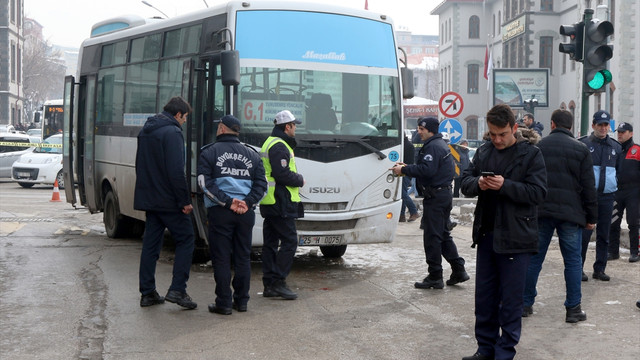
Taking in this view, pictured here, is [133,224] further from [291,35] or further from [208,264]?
[291,35]

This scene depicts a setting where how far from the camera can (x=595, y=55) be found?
1170 cm

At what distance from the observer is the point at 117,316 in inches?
312

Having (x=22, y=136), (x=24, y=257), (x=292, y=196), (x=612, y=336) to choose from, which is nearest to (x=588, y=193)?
(x=612, y=336)

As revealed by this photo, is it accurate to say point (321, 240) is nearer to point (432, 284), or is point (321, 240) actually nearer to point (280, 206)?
point (432, 284)

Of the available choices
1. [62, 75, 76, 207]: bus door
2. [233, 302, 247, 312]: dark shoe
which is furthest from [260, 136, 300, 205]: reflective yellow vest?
[62, 75, 76, 207]: bus door

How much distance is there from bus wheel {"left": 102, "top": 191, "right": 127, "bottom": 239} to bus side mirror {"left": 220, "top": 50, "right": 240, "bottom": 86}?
14.6 ft

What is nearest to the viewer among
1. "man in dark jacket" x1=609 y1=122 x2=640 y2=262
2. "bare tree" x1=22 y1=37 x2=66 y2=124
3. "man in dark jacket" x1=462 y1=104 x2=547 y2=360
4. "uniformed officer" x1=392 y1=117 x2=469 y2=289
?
"man in dark jacket" x1=462 y1=104 x2=547 y2=360

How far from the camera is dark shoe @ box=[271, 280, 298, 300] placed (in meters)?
8.92

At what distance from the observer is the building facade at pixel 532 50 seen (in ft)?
127

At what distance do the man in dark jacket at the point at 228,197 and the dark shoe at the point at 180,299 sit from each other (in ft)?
0.64

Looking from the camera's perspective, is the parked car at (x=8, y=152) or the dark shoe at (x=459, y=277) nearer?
the dark shoe at (x=459, y=277)

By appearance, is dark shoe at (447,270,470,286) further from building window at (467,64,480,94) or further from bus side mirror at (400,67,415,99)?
building window at (467,64,480,94)

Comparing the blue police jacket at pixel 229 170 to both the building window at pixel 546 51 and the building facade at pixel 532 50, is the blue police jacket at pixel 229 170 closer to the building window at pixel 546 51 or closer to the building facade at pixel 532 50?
the building facade at pixel 532 50

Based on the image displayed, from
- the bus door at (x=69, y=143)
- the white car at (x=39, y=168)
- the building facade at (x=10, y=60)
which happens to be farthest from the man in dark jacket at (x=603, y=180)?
the building facade at (x=10, y=60)
